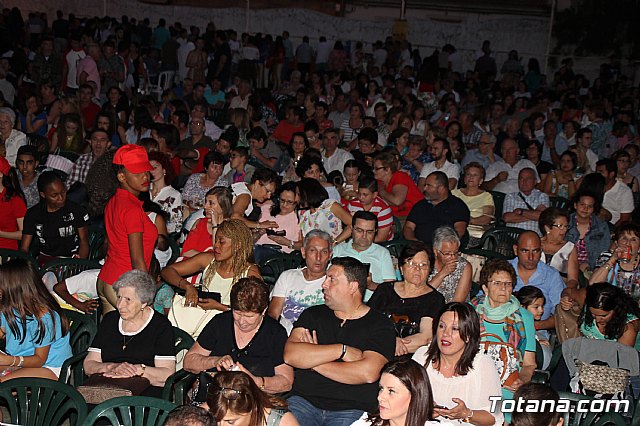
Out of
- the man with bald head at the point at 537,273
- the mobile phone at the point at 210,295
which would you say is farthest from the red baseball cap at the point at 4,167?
the man with bald head at the point at 537,273

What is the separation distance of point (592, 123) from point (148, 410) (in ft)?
30.7

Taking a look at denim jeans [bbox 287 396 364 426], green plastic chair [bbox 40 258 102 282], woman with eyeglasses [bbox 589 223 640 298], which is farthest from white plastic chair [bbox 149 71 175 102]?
denim jeans [bbox 287 396 364 426]

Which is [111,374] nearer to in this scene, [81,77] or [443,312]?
[443,312]

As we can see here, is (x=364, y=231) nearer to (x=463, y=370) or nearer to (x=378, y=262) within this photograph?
(x=378, y=262)

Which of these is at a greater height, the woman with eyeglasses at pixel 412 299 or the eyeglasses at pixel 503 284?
the eyeglasses at pixel 503 284

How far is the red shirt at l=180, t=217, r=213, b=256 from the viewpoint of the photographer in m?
5.93

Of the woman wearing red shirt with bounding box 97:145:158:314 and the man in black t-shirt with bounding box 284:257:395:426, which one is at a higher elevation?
the woman wearing red shirt with bounding box 97:145:158:314

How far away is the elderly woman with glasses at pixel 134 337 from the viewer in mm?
4453

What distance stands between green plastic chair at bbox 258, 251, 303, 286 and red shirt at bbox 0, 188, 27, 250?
6.39 ft

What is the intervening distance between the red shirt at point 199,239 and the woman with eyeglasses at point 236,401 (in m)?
2.50

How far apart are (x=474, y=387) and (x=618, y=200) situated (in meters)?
4.51

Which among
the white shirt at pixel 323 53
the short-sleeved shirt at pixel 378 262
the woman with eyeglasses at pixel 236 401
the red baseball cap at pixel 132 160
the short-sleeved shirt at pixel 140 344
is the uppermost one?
the white shirt at pixel 323 53

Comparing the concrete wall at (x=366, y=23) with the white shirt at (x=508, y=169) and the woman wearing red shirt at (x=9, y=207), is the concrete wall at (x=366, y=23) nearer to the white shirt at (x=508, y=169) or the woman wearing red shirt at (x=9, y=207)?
the white shirt at (x=508, y=169)

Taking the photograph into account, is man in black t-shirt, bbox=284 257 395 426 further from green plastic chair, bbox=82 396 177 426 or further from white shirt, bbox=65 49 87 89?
white shirt, bbox=65 49 87 89
